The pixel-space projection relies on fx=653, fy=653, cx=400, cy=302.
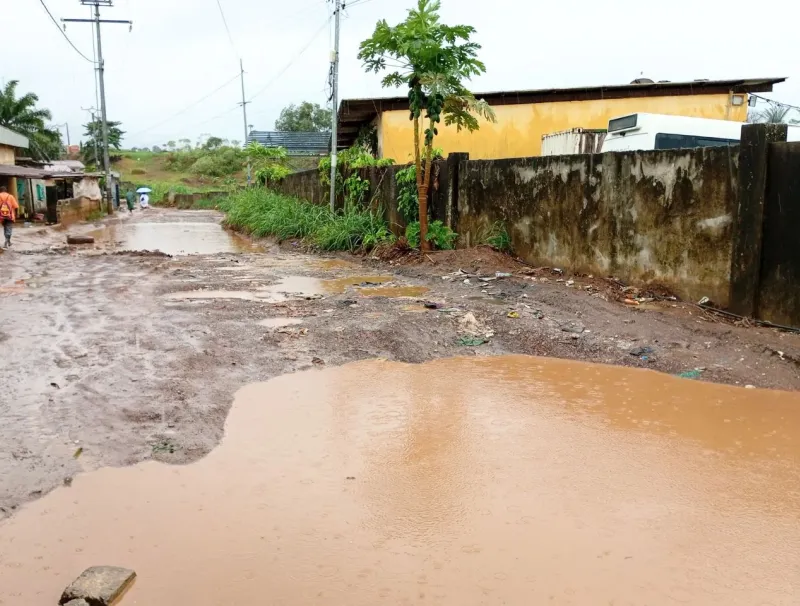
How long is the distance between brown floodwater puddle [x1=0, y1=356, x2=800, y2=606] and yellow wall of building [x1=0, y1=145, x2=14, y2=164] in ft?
87.4

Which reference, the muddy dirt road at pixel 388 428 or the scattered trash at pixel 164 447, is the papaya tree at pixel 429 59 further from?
the scattered trash at pixel 164 447

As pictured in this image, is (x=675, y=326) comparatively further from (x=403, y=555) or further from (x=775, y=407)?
(x=403, y=555)

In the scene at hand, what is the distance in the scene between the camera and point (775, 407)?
454cm

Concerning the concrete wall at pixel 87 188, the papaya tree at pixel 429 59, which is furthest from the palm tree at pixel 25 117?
the papaya tree at pixel 429 59

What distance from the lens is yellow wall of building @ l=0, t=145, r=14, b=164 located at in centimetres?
2592

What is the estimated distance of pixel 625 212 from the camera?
7809 millimetres

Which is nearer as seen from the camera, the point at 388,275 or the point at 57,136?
the point at 388,275

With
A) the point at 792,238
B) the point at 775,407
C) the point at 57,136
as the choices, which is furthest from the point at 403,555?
the point at 57,136

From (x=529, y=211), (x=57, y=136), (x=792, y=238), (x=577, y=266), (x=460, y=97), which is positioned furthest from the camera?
(x=57, y=136)

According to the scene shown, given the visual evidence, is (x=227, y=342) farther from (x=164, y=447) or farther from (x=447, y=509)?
(x=447, y=509)

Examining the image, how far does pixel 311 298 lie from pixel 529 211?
3.55 meters

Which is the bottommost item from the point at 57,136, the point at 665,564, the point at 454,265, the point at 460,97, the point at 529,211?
the point at 665,564

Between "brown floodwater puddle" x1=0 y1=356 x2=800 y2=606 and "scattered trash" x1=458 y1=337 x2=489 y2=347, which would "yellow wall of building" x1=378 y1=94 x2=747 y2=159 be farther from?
"brown floodwater puddle" x1=0 y1=356 x2=800 y2=606

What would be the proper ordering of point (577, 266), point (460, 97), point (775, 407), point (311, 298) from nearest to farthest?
1. point (775, 407)
2. point (311, 298)
3. point (577, 266)
4. point (460, 97)
